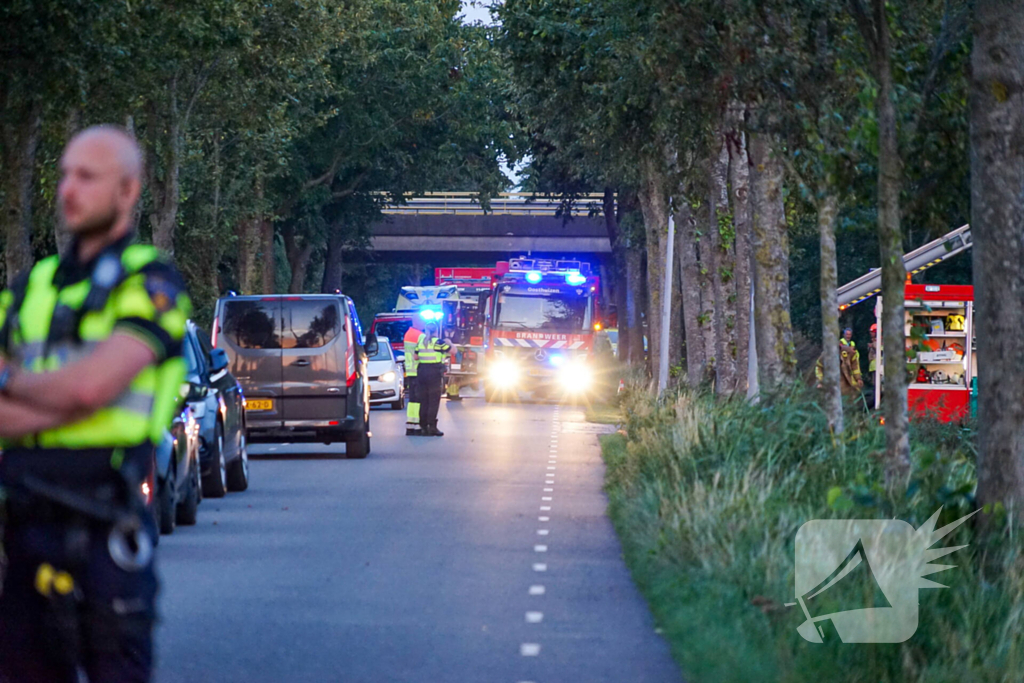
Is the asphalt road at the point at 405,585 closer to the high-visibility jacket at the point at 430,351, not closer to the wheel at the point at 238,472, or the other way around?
the wheel at the point at 238,472

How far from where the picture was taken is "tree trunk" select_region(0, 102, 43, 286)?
21484 mm

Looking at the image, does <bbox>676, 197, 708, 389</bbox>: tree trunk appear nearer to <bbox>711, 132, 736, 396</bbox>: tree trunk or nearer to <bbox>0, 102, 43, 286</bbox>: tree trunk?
<bbox>711, 132, 736, 396</bbox>: tree trunk

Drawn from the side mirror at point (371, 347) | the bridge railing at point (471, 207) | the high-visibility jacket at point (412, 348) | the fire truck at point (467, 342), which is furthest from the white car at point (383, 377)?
the bridge railing at point (471, 207)

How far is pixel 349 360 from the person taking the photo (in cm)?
2038

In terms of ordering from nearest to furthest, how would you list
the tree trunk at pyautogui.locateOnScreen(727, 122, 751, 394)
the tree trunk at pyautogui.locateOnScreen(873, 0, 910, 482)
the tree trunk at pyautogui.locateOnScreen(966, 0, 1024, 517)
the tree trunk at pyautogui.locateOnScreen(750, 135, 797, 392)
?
the tree trunk at pyautogui.locateOnScreen(966, 0, 1024, 517)
the tree trunk at pyautogui.locateOnScreen(873, 0, 910, 482)
the tree trunk at pyautogui.locateOnScreen(750, 135, 797, 392)
the tree trunk at pyautogui.locateOnScreen(727, 122, 751, 394)

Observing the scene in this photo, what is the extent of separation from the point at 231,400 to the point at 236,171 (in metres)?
20.1

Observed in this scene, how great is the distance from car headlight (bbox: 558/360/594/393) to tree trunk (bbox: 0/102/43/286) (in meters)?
18.6

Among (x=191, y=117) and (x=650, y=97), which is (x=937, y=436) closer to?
(x=650, y=97)

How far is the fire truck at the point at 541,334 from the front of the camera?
Result: 39000 millimetres

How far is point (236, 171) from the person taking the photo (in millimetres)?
35562

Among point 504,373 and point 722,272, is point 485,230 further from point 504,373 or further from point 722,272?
point 722,272

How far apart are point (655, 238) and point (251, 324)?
1481 centimetres

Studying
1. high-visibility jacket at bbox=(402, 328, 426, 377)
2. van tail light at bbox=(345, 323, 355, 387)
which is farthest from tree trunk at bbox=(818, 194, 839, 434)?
high-visibility jacket at bbox=(402, 328, 426, 377)

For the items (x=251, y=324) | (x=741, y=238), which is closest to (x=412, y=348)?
(x=251, y=324)
